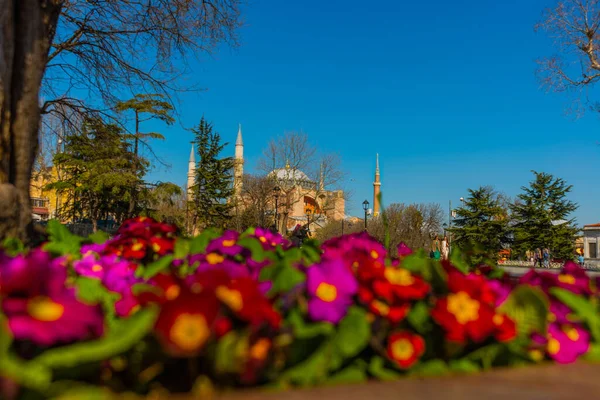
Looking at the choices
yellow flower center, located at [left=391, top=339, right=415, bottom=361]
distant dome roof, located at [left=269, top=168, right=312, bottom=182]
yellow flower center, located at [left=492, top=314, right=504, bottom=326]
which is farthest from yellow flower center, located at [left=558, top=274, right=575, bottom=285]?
distant dome roof, located at [left=269, top=168, right=312, bottom=182]

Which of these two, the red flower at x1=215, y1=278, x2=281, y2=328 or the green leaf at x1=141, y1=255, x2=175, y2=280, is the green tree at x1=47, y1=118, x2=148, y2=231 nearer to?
the green leaf at x1=141, y1=255, x2=175, y2=280

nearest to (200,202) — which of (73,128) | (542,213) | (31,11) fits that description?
(542,213)

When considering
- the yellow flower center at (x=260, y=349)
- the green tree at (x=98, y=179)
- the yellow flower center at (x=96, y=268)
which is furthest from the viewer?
the green tree at (x=98, y=179)

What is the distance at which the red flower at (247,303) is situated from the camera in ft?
3.18

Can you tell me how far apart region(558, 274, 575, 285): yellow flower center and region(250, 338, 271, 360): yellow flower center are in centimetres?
124

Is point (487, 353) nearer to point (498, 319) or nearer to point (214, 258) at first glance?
point (498, 319)

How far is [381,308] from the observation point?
1185 millimetres

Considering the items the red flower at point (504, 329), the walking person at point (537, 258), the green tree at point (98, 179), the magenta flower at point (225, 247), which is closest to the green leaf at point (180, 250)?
the magenta flower at point (225, 247)

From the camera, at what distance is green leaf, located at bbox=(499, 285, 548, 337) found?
1229 mm

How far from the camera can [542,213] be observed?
3953 cm

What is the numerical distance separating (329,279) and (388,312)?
0.56 feet

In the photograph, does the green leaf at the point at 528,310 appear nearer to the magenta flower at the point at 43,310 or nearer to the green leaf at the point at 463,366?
the green leaf at the point at 463,366

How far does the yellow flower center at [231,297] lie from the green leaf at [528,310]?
74cm

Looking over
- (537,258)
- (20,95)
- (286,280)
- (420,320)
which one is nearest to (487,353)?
(420,320)
